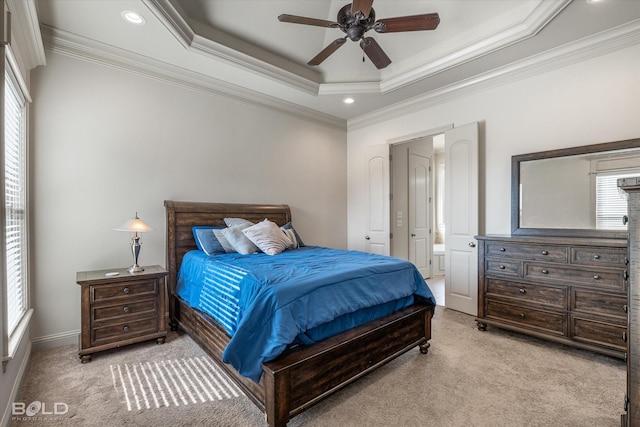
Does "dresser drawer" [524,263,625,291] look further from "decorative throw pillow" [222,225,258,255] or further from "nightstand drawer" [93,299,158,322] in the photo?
"nightstand drawer" [93,299,158,322]

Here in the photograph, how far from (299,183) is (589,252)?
3.42 metres

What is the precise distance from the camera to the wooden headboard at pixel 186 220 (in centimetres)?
328

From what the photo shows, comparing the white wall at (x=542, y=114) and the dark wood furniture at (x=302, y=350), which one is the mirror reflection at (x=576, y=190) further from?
the dark wood furniture at (x=302, y=350)

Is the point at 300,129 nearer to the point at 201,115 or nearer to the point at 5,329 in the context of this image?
the point at 201,115

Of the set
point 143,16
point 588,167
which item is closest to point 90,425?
point 143,16

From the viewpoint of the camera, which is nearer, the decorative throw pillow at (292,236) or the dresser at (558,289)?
→ the dresser at (558,289)

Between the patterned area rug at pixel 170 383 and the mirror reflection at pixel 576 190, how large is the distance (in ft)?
10.8

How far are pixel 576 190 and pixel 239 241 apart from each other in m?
3.40

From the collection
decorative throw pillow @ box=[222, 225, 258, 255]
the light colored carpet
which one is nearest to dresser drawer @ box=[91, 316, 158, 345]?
the light colored carpet

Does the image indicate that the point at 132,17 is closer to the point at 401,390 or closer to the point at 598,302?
the point at 401,390

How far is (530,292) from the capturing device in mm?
2854

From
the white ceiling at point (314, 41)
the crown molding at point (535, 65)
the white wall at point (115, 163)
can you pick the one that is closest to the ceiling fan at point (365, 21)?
the white ceiling at point (314, 41)

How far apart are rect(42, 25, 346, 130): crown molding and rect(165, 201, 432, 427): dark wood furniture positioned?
144 cm

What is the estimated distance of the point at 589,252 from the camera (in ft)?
8.33
